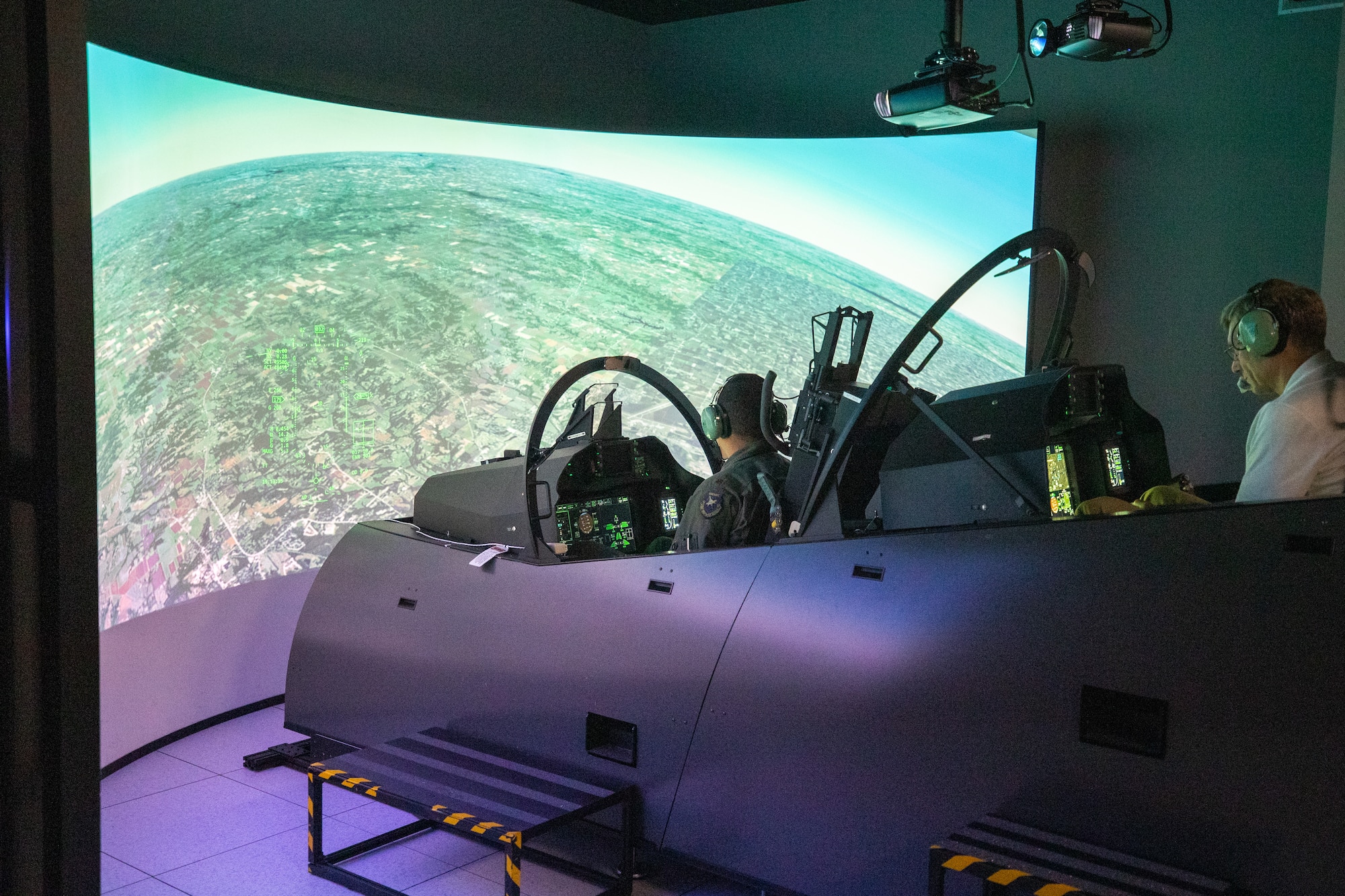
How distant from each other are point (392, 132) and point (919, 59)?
9.01 feet

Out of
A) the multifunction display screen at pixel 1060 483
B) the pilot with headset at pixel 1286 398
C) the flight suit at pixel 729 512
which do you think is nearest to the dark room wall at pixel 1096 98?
the pilot with headset at pixel 1286 398

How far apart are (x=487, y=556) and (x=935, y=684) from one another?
1.48 m

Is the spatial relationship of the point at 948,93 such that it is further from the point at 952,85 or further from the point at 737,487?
the point at 737,487

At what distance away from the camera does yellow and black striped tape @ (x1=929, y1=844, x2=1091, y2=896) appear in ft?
5.62

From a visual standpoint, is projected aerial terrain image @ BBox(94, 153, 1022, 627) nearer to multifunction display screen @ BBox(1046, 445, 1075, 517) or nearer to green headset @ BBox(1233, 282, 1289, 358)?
multifunction display screen @ BBox(1046, 445, 1075, 517)

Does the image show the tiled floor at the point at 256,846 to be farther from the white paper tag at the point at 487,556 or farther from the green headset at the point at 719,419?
the green headset at the point at 719,419

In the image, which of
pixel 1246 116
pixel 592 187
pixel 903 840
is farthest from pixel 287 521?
A: pixel 1246 116

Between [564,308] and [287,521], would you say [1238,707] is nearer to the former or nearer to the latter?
[287,521]

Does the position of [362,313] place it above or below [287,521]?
above

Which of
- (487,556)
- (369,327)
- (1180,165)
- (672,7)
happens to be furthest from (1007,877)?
(672,7)

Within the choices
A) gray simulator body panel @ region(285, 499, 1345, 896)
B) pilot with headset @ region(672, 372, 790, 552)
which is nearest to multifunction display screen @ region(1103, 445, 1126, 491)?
gray simulator body panel @ region(285, 499, 1345, 896)

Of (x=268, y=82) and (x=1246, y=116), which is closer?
(x=268, y=82)

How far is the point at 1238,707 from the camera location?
5.72 feet

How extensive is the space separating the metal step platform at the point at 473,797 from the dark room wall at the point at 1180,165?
3570 mm
